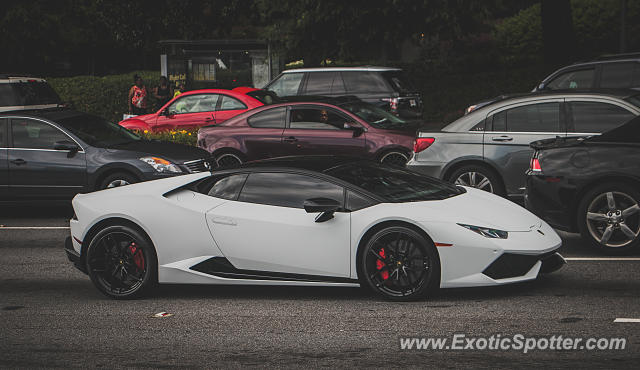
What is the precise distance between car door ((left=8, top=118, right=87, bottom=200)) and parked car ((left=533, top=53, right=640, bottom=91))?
27.9 feet

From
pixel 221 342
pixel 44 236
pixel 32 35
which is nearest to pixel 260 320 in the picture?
pixel 221 342

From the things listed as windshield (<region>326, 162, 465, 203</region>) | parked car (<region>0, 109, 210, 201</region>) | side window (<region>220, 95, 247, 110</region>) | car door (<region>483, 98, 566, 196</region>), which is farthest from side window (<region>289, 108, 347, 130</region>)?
windshield (<region>326, 162, 465, 203</region>)

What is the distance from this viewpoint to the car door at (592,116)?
36.7ft

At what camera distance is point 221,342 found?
649 centimetres

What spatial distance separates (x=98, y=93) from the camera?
3075 centimetres

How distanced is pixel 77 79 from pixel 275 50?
28.4 feet

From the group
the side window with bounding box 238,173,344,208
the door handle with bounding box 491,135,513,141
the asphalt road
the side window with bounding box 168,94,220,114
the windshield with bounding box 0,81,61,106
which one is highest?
the windshield with bounding box 0,81,61,106

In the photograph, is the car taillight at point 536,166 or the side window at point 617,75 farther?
the side window at point 617,75

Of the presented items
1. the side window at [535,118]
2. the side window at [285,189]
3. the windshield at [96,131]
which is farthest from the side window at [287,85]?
the side window at [285,189]

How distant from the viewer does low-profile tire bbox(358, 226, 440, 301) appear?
716cm

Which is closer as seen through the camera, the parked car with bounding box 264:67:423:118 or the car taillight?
the car taillight

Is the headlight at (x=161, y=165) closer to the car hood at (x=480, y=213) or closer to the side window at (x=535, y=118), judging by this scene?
the side window at (x=535, y=118)

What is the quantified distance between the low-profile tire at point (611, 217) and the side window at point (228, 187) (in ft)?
11.9

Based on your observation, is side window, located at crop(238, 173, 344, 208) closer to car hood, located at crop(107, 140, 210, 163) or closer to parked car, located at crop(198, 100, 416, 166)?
car hood, located at crop(107, 140, 210, 163)
